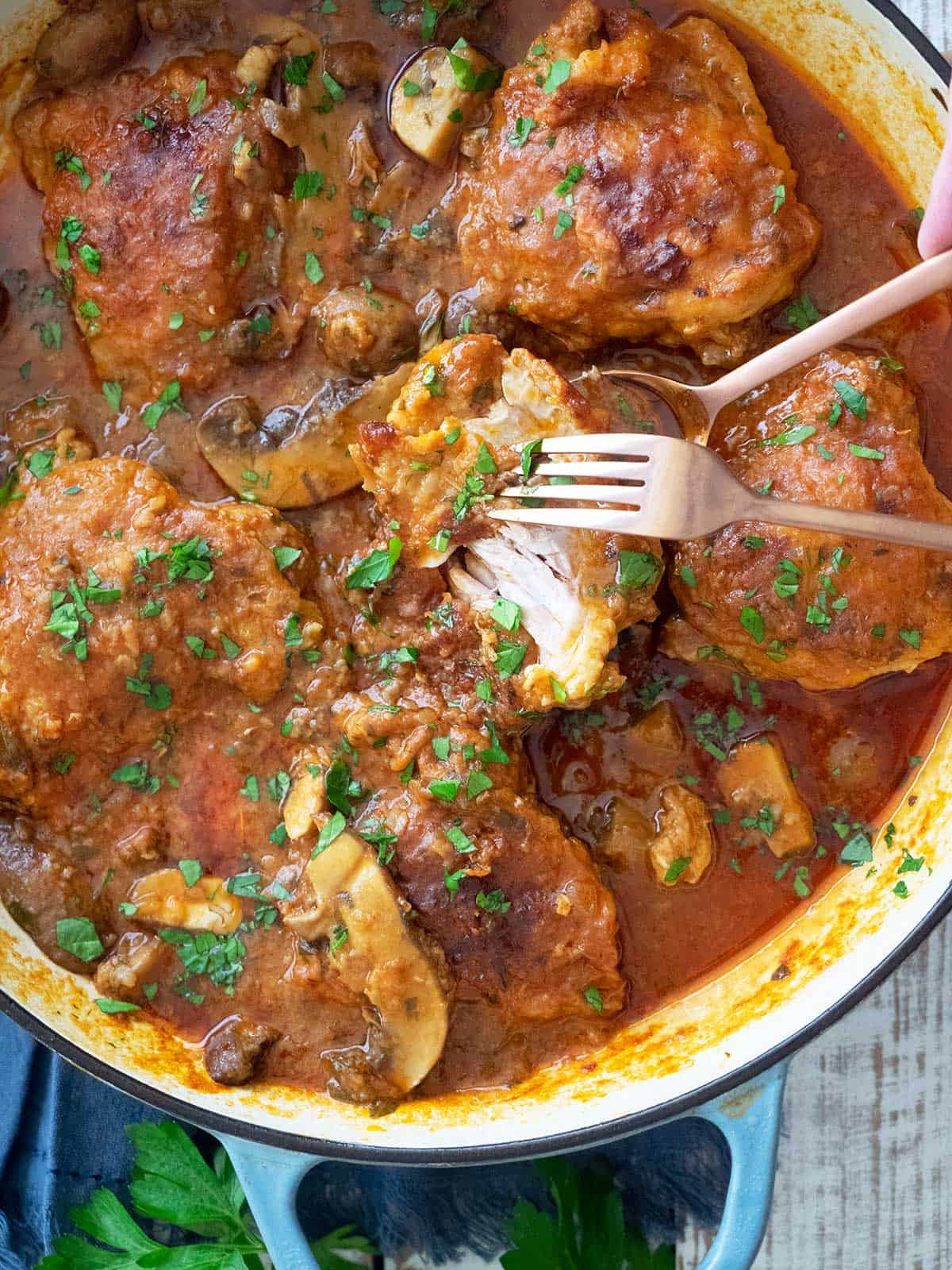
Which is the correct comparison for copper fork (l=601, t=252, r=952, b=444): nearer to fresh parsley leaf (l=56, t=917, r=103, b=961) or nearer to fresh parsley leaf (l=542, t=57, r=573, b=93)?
fresh parsley leaf (l=542, t=57, r=573, b=93)

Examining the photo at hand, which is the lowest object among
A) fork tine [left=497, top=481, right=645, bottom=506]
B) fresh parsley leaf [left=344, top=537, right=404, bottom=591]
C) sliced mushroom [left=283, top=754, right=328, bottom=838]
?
sliced mushroom [left=283, top=754, right=328, bottom=838]

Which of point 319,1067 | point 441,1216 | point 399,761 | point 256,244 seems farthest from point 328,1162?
point 256,244

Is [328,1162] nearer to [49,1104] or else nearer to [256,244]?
[49,1104]

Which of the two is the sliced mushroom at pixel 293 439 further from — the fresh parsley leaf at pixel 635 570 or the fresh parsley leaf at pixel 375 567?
the fresh parsley leaf at pixel 635 570

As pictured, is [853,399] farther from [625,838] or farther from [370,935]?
[370,935]

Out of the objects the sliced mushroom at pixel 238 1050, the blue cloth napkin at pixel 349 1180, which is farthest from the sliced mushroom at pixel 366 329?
the blue cloth napkin at pixel 349 1180

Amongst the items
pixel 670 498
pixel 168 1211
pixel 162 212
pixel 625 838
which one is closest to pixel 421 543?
pixel 670 498

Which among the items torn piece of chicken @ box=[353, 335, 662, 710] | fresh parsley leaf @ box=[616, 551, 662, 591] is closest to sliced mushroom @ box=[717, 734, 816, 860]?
torn piece of chicken @ box=[353, 335, 662, 710]
